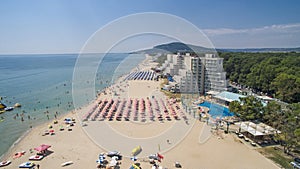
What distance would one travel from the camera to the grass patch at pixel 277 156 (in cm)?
1002

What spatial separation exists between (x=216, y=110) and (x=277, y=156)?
845cm

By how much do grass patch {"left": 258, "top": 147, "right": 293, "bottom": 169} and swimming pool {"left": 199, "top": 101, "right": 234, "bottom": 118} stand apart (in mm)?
6009

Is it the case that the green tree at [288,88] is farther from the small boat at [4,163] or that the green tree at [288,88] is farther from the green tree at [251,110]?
the small boat at [4,163]

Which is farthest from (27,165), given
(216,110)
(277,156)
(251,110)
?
(216,110)

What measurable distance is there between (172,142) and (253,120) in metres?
6.44

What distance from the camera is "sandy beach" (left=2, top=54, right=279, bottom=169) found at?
1051 cm

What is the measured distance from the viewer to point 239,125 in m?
14.1

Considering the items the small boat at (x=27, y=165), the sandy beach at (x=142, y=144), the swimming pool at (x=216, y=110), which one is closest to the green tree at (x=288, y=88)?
the swimming pool at (x=216, y=110)

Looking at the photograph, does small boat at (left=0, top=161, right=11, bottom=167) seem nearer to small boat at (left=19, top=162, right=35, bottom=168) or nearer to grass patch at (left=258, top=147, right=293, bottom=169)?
small boat at (left=19, top=162, right=35, bottom=168)

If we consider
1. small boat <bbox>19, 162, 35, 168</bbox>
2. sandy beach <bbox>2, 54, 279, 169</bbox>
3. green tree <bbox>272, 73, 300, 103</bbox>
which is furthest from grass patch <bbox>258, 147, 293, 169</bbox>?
small boat <bbox>19, 162, 35, 168</bbox>

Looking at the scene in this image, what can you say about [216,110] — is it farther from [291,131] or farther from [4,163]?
[4,163]

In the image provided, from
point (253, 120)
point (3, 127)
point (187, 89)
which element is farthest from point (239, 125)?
point (3, 127)

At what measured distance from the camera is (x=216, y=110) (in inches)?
750

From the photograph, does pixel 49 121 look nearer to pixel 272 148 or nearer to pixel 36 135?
pixel 36 135
